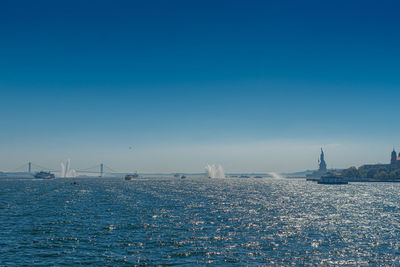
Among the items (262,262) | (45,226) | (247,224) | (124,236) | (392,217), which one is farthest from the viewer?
(392,217)

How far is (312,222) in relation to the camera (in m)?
71.4

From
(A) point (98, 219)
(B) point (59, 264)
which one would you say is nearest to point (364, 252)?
(B) point (59, 264)

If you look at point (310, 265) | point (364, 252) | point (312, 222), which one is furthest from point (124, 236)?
point (312, 222)

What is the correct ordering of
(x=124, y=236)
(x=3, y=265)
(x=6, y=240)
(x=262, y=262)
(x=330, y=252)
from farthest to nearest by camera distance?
(x=124, y=236), (x=6, y=240), (x=330, y=252), (x=262, y=262), (x=3, y=265)

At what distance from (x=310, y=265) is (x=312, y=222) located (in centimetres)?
3343

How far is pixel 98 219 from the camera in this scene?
7112 cm

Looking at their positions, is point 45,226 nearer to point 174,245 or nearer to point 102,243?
point 102,243

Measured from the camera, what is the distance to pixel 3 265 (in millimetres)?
38094

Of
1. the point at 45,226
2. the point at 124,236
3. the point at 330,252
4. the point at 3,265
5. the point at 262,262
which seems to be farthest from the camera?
the point at 45,226

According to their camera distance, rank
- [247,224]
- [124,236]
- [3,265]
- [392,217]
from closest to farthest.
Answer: [3,265]
[124,236]
[247,224]
[392,217]

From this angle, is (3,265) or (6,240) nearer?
(3,265)

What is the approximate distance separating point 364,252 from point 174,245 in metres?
25.4

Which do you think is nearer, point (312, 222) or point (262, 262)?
point (262, 262)

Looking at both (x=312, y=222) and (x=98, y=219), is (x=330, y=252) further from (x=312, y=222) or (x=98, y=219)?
(x=98, y=219)
